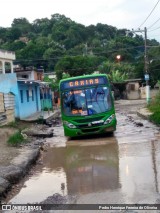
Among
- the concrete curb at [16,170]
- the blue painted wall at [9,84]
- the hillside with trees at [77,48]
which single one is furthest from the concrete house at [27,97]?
the hillside with trees at [77,48]

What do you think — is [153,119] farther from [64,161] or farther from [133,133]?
[64,161]

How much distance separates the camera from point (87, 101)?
18141 millimetres

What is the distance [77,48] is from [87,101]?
61202 mm

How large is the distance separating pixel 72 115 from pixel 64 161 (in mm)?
5217

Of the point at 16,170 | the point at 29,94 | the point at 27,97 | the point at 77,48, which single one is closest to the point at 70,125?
the point at 16,170

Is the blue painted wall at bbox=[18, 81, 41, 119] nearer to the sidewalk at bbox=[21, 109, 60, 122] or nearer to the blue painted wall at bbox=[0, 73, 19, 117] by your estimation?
the sidewalk at bbox=[21, 109, 60, 122]

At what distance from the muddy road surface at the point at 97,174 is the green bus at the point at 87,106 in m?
1.11

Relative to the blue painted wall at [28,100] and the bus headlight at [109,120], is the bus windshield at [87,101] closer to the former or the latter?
the bus headlight at [109,120]

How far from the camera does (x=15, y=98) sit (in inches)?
1185

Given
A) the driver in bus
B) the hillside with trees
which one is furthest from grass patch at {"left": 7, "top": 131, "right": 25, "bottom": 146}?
the hillside with trees

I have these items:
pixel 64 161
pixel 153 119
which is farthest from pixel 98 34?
pixel 64 161

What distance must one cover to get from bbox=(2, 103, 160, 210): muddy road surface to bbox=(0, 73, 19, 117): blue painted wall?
45.2ft

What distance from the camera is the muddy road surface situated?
26.2 ft

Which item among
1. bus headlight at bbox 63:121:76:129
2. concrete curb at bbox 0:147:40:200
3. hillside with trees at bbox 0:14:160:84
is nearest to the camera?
concrete curb at bbox 0:147:40:200
